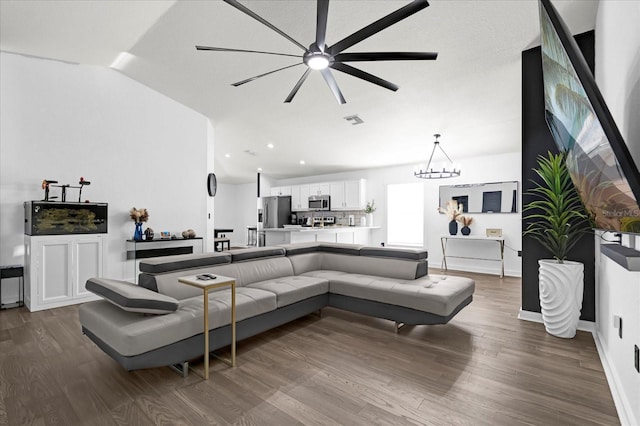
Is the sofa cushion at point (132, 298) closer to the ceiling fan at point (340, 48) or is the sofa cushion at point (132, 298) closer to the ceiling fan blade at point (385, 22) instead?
the ceiling fan at point (340, 48)

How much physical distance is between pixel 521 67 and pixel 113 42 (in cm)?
528

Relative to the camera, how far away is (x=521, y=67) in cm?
371

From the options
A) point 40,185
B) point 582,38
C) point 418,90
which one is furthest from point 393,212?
point 40,185

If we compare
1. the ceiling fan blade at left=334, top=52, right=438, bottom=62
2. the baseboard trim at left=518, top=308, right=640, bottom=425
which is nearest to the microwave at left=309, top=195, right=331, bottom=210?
the baseboard trim at left=518, top=308, right=640, bottom=425

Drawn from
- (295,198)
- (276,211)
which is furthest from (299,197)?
(276,211)

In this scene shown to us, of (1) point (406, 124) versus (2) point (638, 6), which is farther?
(1) point (406, 124)

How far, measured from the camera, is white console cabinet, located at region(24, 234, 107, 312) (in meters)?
3.89

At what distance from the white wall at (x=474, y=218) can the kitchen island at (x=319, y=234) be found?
1.84ft

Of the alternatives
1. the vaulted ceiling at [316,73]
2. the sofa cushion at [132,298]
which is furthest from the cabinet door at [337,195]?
the sofa cushion at [132,298]

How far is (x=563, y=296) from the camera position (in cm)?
295

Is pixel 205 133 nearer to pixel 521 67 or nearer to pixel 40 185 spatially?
pixel 40 185

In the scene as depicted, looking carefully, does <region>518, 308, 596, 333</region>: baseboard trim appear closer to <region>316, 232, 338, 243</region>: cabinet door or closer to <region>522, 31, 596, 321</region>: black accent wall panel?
<region>522, 31, 596, 321</region>: black accent wall panel

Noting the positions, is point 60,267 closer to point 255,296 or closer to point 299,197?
point 255,296

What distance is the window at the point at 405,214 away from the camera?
24.8ft
